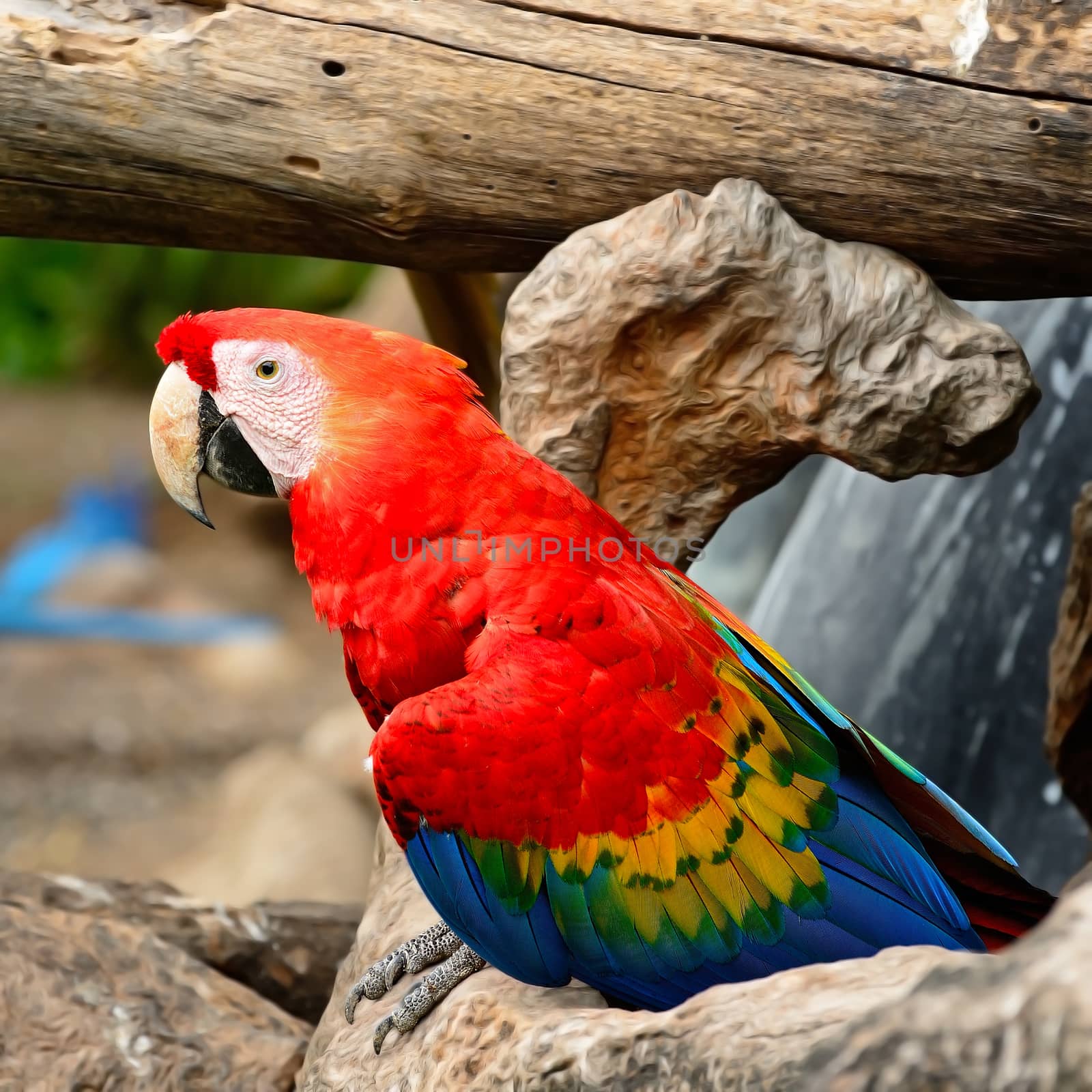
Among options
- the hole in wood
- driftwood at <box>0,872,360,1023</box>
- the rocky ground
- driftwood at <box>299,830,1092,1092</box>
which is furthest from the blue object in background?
the hole in wood

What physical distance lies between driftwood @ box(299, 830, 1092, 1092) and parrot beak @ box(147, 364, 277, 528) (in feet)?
1.99

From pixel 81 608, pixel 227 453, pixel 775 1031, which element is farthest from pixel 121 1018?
pixel 81 608

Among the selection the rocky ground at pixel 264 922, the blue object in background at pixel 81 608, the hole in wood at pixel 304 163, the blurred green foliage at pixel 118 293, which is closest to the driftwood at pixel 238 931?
the rocky ground at pixel 264 922

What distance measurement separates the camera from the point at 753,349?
1.45 meters

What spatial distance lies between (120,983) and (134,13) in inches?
50.4

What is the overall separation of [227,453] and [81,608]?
3.61 m

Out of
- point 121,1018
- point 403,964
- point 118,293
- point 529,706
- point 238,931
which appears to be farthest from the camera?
point 118,293

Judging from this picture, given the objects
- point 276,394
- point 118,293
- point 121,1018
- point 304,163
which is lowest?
point 118,293

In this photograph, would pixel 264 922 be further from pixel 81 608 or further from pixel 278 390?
pixel 81 608

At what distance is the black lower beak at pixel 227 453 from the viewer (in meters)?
1.21

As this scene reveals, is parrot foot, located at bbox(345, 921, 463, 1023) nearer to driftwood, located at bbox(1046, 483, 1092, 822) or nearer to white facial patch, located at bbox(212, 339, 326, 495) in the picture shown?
white facial patch, located at bbox(212, 339, 326, 495)

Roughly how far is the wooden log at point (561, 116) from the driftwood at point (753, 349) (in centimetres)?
6

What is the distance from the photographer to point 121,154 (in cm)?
144

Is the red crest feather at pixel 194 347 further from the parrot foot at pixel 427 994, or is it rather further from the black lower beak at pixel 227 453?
the parrot foot at pixel 427 994
